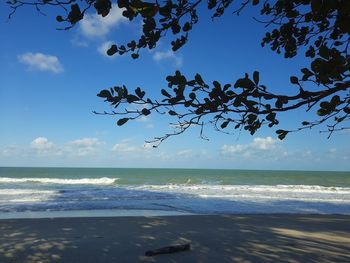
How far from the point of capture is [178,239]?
27.6ft

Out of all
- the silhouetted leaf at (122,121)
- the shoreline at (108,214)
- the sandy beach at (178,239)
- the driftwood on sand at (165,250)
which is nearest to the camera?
the silhouetted leaf at (122,121)

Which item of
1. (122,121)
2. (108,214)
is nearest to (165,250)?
(122,121)

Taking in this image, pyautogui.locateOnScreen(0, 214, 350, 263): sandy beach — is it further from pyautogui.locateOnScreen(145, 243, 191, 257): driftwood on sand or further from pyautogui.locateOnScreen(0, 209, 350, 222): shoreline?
pyautogui.locateOnScreen(0, 209, 350, 222): shoreline

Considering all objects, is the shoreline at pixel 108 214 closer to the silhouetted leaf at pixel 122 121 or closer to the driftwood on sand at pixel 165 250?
the driftwood on sand at pixel 165 250

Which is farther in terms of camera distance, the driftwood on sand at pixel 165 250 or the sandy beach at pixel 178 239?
the sandy beach at pixel 178 239

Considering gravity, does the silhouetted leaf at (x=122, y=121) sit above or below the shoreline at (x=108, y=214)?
above

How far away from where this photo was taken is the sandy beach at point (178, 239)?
265 inches

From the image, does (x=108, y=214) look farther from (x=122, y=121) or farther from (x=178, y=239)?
(x=122, y=121)

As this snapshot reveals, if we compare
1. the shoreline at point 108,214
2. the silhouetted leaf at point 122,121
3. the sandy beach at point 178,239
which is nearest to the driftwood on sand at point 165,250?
the sandy beach at point 178,239

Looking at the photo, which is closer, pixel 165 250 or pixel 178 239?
pixel 165 250

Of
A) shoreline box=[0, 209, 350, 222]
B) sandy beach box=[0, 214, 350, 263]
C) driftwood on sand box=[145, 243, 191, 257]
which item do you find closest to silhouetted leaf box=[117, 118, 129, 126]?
sandy beach box=[0, 214, 350, 263]

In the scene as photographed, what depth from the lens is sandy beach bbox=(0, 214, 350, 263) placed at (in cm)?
672

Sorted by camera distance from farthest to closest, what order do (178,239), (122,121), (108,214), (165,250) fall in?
(108,214)
(178,239)
(165,250)
(122,121)

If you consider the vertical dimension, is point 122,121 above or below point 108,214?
above
